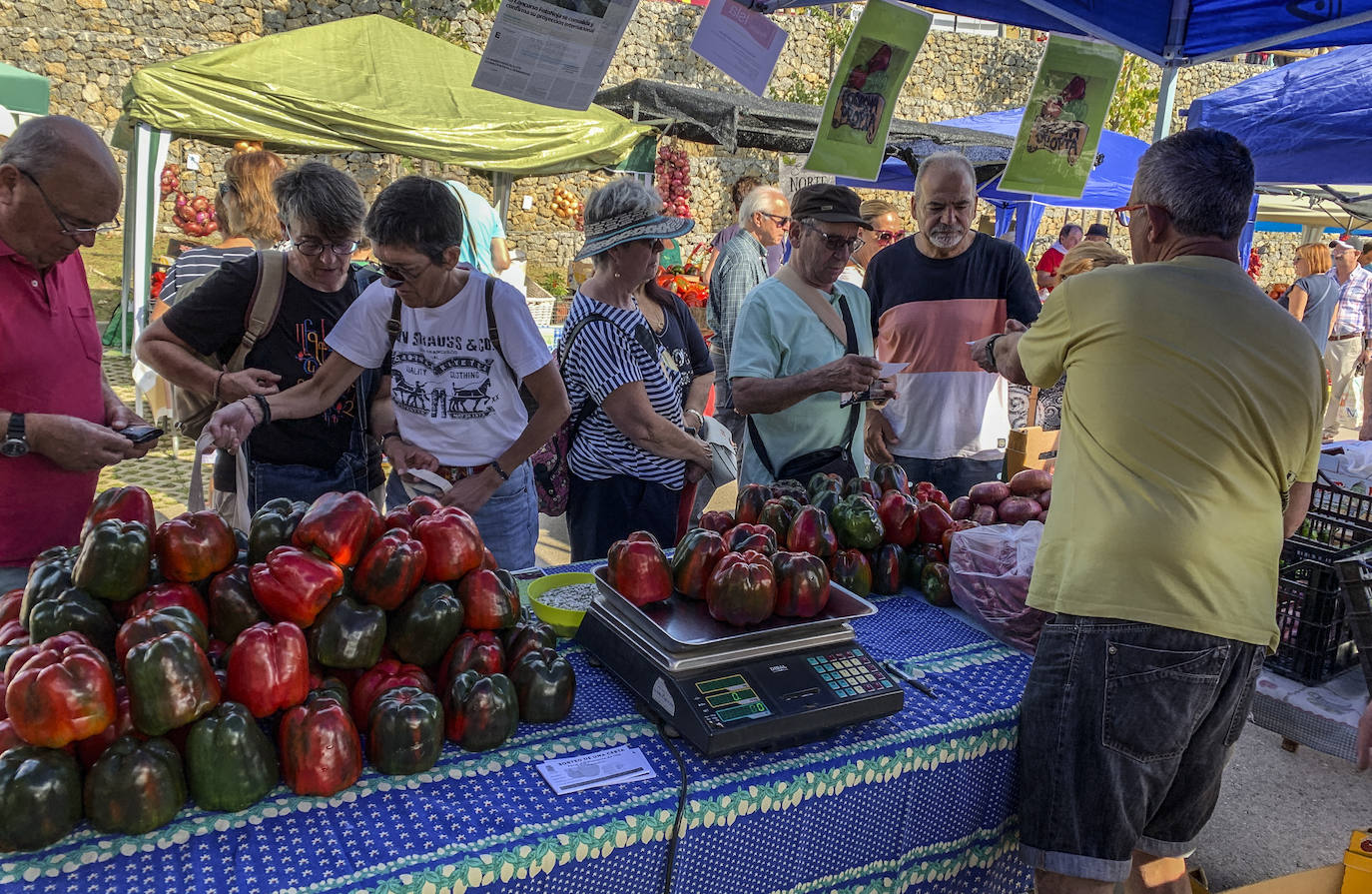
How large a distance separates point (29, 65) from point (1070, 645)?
17332 mm

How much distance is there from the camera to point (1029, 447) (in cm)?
435

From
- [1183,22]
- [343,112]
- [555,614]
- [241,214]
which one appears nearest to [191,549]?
[555,614]

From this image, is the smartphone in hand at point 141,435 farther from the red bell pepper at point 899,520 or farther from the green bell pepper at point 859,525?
the red bell pepper at point 899,520

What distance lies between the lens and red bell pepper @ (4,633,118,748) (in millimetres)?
1180

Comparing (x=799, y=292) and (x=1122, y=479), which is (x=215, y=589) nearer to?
(x=1122, y=479)

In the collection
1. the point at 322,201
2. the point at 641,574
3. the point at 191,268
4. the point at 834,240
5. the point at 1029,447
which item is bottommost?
the point at 1029,447

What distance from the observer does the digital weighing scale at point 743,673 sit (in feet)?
4.93

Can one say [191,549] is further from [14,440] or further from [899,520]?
[899,520]

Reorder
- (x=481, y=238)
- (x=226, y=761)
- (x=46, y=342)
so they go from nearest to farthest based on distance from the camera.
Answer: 1. (x=226, y=761)
2. (x=46, y=342)
3. (x=481, y=238)

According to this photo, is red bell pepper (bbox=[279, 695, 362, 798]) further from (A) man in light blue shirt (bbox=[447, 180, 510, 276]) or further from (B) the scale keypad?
(A) man in light blue shirt (bbox=[447, 180, 510, 276])

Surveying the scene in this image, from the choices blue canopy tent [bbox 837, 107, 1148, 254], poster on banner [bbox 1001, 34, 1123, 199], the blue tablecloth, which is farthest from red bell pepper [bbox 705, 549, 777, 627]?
blue canopy tent [bbox 837, 107, 1148, 254]

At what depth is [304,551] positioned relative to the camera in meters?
1.50

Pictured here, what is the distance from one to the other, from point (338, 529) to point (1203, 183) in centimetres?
173

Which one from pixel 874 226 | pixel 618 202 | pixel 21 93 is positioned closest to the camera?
pixel 618 202
